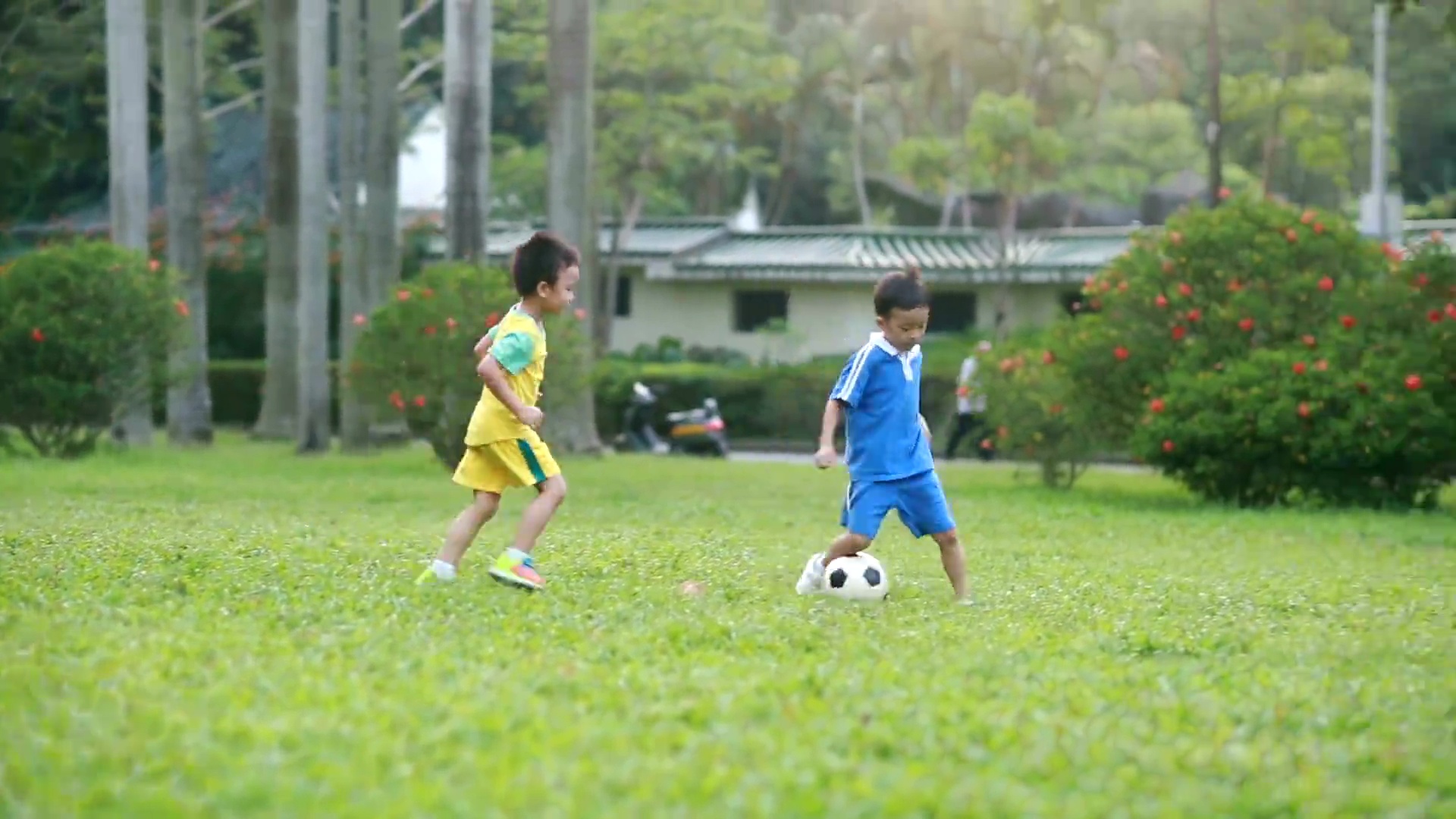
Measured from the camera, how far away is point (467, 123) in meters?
25.5

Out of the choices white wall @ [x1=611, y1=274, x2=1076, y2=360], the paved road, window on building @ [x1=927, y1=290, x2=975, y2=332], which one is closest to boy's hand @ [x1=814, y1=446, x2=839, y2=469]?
the paved road

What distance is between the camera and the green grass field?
537cm

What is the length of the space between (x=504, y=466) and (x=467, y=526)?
33cm

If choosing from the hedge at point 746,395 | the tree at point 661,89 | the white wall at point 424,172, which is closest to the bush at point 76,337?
the hedge at point 746,395

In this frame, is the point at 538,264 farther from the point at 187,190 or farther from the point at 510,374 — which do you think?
the point at 187,190

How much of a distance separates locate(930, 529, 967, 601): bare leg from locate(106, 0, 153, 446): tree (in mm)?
19568

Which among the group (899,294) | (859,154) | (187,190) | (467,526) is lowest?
(467,526)

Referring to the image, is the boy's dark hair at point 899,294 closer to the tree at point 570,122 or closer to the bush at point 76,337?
the tree at point 570,122

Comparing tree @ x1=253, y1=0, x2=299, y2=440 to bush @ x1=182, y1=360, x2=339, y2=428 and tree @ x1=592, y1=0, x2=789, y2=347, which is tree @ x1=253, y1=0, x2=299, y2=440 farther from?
tree @ x1=592, y1=0, x2=789, y2=347

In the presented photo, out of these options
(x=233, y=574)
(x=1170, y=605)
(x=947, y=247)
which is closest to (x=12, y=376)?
(x=233, y=574)

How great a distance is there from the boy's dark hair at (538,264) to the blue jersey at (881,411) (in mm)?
1411

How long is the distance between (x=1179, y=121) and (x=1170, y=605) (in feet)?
135

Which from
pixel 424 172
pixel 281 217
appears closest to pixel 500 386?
pixel 281 217

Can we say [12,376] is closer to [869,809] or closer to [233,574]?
[233,574]
